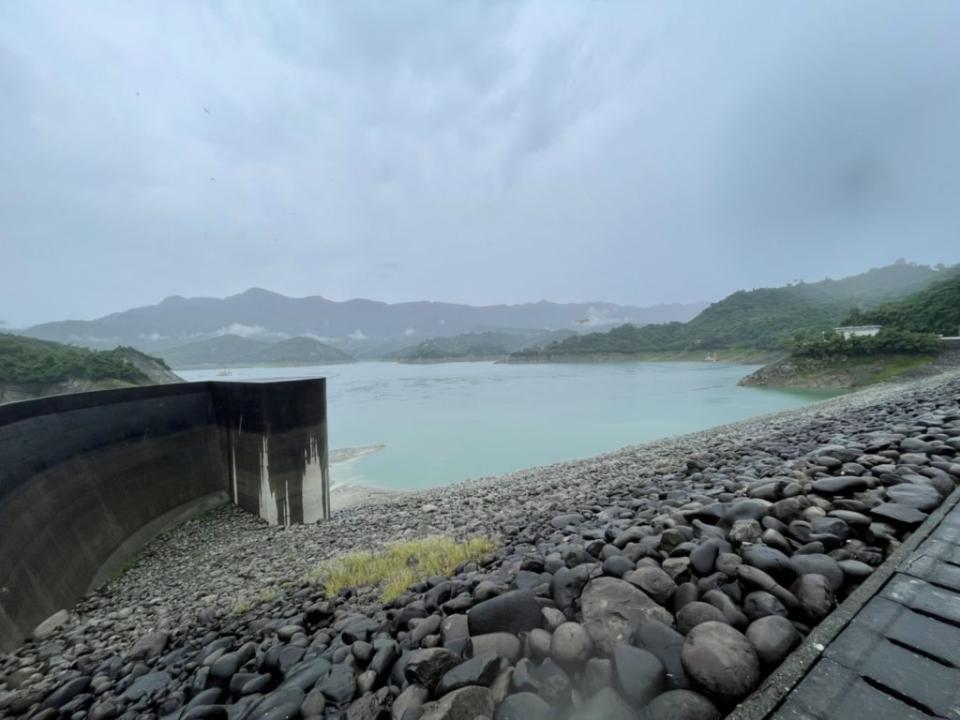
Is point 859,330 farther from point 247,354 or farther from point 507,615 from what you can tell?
point 247,354

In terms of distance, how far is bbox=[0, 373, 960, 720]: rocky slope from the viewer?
69.9 inches

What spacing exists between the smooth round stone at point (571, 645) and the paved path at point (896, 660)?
2.57 feet

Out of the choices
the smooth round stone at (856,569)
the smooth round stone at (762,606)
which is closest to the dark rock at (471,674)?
the smooth round stone at (762,606)

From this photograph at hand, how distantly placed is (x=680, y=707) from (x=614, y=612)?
23.2 inches

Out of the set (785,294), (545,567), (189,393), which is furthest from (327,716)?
(785,294)

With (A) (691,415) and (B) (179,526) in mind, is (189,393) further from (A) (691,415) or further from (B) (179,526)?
(A) (691,415)

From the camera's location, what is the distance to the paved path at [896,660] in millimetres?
1352

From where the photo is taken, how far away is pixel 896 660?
152 cm

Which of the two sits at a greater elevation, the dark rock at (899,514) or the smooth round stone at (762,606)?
the dark rock at (899,514)

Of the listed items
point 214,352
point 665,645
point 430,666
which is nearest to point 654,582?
point 665,645

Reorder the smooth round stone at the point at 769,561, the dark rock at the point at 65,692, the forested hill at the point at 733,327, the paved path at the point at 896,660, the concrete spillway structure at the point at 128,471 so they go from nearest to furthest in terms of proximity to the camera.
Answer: the paved path at the point at 896,660 < the smooth round stone at the point at 769,561 < the dark rock at the point at 65,692 < the concrete spillway structure at the point at 128,471 < the forested hill at the point at 733,327

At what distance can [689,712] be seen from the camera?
1.51 m

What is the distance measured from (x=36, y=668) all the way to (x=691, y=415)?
87.6 feet

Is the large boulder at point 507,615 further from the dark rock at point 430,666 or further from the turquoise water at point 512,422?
the turquoise water at point 512,422
